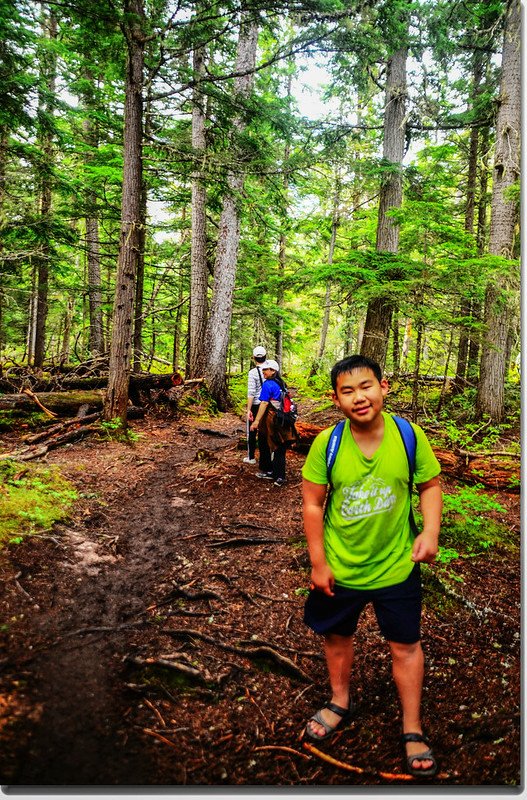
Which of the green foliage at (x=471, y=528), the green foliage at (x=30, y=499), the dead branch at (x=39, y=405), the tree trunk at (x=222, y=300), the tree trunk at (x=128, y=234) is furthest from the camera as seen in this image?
the tree trunk at (x=222, y=300)

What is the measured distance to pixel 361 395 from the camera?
204 centimetres

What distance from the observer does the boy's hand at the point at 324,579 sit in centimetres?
205

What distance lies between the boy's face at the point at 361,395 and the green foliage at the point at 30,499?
10.7 feet

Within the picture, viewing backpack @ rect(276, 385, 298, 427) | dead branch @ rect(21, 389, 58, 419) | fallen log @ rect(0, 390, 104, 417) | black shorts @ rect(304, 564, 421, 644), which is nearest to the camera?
black shorts @ rect(304, 564, 421, 644)

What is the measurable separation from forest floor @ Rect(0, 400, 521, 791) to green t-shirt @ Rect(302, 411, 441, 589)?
887mm

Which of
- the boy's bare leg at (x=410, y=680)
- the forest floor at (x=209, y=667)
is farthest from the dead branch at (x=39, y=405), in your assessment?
the boy's bare leg at (x=410, y=680)

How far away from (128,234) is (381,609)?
764cm

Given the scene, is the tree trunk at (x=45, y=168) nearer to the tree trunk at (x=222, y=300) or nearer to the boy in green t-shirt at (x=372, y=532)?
the tree trunk at (x=222, y=300)

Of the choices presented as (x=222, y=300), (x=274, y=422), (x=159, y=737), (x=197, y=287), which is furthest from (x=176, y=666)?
(x=197, y=287)

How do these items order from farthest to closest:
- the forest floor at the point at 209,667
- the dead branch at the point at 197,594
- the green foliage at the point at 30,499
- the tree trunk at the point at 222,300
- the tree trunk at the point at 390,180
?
the tree trunk at the point at 222,300 → the tree trunk at the point at 390,180 → the green foliage at the point at 30,499 → the dead branch at the point at 197,594 → the forest floor at the point at 209,667

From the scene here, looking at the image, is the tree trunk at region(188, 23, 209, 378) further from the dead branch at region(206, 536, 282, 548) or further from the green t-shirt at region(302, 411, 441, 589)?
the green t-shirt at region(302, 411, 441, 589)

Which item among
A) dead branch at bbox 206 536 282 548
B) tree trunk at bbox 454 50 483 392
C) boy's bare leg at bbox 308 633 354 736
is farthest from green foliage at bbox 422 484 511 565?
tree trunk at bbox 454 50 483 392

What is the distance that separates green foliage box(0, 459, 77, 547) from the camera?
3840 mm

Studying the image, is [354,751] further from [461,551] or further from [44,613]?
[461,551]
